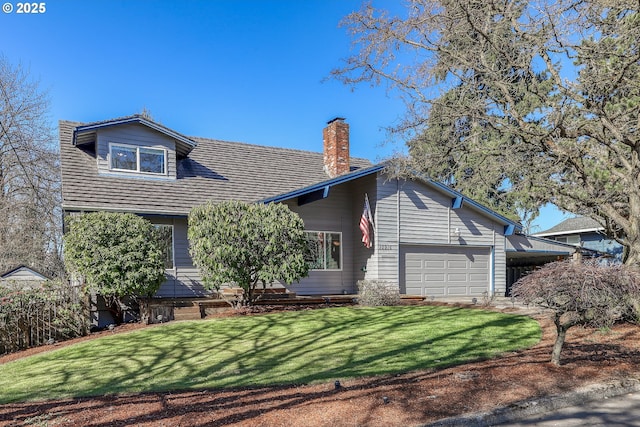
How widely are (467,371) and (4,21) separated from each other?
673 inches

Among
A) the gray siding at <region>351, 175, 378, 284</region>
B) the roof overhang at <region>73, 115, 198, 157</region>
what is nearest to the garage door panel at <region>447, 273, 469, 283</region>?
the gray siding at <region>351, 175, 378, 284</region>

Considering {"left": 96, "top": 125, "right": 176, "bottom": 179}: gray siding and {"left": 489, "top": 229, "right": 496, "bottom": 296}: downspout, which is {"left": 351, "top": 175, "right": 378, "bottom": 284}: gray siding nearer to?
{"left": 489, "top": 229, "right": 496, "bottom": 296}: downspout

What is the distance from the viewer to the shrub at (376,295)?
13.3m

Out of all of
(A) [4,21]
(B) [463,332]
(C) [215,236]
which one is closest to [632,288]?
(B) [463,332]

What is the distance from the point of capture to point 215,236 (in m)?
11.1

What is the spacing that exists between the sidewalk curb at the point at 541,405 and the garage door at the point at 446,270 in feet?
36.5

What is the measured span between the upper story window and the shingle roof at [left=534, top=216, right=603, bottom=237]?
27319 mm

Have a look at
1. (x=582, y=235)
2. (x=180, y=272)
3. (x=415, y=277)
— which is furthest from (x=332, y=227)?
(x=582, y=235)

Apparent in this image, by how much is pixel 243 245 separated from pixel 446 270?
9.42 metres

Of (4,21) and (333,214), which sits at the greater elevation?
(4,21)

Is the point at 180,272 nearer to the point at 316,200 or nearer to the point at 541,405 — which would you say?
the point at 316,200

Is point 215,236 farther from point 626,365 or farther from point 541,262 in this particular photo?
point 541,262

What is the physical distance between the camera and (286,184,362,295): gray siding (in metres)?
15.6

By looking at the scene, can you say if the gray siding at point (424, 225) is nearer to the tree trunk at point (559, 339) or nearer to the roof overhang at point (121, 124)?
the roof overhang at point (121, 124)
